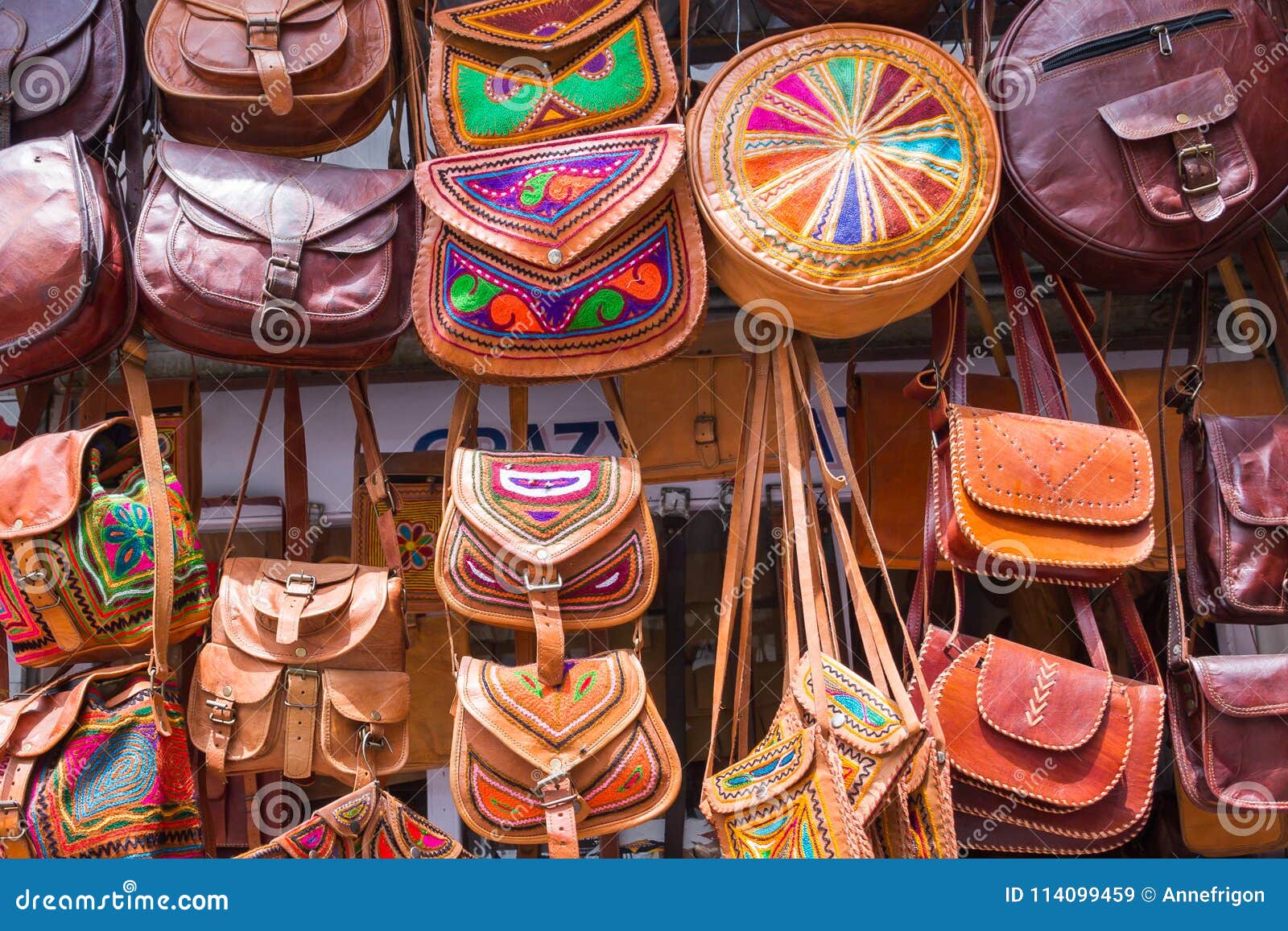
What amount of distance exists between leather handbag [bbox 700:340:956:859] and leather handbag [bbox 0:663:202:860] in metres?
0.99

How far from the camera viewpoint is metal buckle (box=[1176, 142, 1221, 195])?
6.42 ft

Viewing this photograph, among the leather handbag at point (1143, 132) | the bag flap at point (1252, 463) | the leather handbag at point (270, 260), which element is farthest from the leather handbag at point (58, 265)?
the bag flap at point (1252, 463)

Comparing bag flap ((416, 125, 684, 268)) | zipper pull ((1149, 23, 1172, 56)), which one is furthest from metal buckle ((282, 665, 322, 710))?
zipper pull ((1149, 23, 1172, 56))

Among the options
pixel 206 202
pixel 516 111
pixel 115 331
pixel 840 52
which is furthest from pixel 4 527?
pixel 840 52

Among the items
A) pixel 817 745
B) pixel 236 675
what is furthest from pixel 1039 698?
pixel 236 675

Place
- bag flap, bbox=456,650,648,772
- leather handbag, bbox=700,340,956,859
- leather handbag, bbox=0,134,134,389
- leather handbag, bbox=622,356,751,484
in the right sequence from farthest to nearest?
leather handbag, bbox=622,356,751,484 < leather handbag, bbox=0,134,134,389 < bag flap, bbox=456,650,648,772 < leather handbag, bbox=700,340,956,859

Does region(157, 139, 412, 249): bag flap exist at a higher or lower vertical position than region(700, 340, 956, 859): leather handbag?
higher

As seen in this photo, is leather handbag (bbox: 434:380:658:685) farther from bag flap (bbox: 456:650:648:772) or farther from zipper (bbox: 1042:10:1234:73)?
zipper (bbox: 1042:10:1234:73)

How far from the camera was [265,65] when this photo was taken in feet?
6.59

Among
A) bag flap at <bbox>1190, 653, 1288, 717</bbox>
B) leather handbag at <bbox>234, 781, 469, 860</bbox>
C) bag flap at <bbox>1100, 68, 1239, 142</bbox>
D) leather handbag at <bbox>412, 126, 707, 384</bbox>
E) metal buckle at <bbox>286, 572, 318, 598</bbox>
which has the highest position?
bag flap at <bbox>1100, 68, 1239, 142</bbox>

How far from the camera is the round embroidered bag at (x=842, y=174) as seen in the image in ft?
6.17

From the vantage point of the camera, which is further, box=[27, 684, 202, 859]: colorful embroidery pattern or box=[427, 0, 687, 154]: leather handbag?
box=[427, 0, 687, 154]: leather handbag

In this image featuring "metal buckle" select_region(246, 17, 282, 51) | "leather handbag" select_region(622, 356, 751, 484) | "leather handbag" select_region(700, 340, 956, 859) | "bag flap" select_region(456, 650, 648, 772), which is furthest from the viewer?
"leather handbag" select_region(622, 356, 751, 484)

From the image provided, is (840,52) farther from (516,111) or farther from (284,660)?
(284,660)
